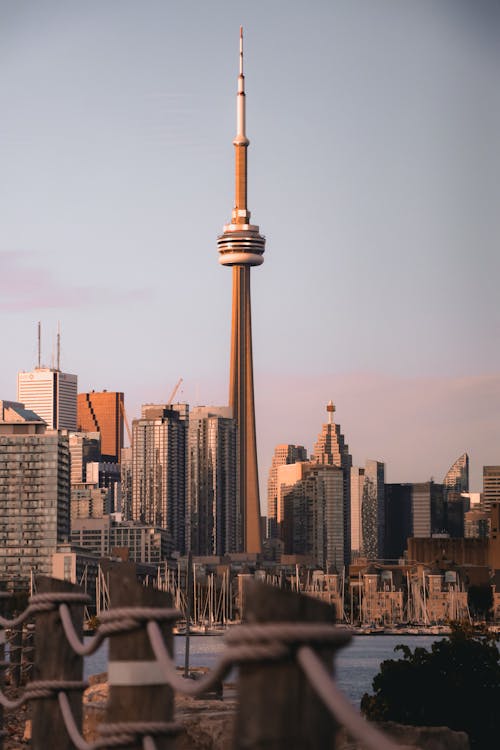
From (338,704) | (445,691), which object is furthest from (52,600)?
(445,691)

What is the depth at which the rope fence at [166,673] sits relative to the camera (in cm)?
467

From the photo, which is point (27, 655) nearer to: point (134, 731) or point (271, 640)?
point (134, 731)

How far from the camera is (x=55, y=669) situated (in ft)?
24.1

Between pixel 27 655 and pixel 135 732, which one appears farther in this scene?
pixel 27 655

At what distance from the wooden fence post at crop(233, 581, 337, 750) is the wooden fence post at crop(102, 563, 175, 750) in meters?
1.40

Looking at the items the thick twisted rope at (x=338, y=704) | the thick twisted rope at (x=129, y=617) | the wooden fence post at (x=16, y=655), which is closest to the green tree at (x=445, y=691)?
the wooden fence post at (x=16, y=655)

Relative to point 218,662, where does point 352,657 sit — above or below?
below

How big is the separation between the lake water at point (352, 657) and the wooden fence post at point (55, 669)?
6185 centimetres

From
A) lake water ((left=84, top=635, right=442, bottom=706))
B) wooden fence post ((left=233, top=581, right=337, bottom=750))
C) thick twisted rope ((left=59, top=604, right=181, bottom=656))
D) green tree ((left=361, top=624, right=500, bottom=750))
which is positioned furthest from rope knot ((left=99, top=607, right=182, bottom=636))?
lake water ((left=84, top=635, right=442, bottom=706))

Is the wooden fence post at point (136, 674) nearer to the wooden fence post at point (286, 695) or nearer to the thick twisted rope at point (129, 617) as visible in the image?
the thick twisted rope at point (129, 617)

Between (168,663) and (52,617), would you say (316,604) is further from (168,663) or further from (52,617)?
(52,617)

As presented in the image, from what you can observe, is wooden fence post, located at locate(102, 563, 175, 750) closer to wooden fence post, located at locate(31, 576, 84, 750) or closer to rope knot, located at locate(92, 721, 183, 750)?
rope knot, located at locate(92, 721, 183, 750)

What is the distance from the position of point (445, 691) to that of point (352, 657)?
109 metres

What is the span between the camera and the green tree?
139 feet
